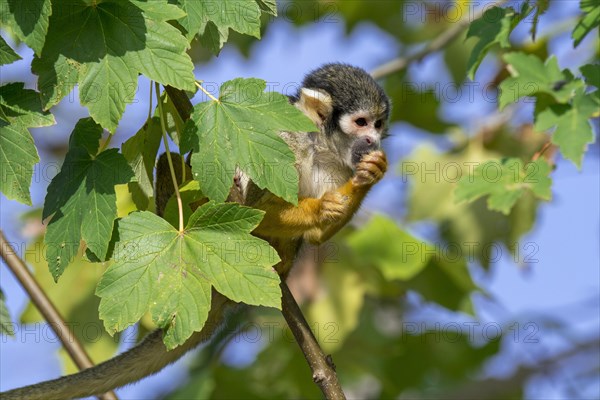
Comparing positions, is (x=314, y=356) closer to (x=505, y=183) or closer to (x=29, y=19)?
(x=505, y=183)

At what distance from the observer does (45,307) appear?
13.6 ft

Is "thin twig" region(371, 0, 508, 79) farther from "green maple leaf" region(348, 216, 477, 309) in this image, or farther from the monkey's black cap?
the monkey's black cap

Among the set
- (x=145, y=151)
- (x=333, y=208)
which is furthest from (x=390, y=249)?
(x=145, y=151)

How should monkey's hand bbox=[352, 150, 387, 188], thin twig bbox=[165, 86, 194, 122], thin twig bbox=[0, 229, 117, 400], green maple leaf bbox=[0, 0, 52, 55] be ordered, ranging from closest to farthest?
green maple leaf bbox=[0, 0, 52, 55]
thin twig bbox=[165, 86, 194, 122]
thin twig bbox=[0, 229, 117, 400]
monkey's hand bbox=[352, 150, 387, 188]

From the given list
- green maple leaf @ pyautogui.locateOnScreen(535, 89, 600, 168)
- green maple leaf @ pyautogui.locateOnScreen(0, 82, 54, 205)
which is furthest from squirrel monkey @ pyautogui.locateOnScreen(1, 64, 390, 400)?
green maple leaf @ pyautogui.locateOnScreen(0, 82, 54, 205)

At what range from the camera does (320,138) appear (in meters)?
4.75

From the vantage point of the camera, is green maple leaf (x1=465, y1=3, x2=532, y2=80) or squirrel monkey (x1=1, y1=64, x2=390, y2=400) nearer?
green maple leaf (x1=465, y1=3, x2=532, y2=80)

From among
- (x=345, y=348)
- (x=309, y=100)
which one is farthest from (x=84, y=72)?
(x=345, y=348)

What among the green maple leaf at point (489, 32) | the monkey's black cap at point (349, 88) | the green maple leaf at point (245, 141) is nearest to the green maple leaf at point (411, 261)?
the monkey's black cap at point (349, 88)

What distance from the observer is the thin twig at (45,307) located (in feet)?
13.3

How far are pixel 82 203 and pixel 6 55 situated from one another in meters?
0.55

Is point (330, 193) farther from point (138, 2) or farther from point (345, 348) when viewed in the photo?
point (345, 348)

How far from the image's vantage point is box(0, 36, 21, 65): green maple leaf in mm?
2787

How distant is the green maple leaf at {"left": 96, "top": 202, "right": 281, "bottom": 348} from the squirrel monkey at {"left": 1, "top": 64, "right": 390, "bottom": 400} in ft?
2.23
